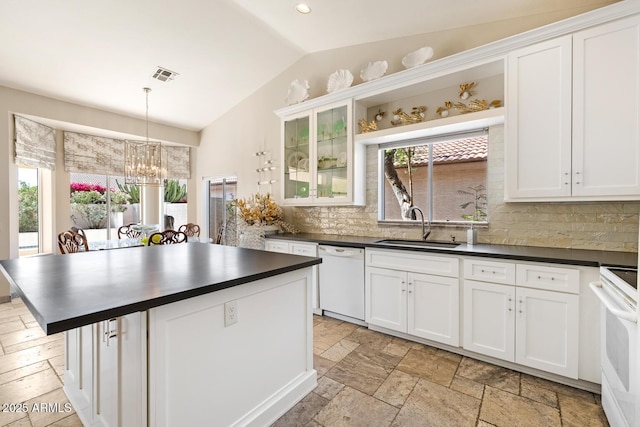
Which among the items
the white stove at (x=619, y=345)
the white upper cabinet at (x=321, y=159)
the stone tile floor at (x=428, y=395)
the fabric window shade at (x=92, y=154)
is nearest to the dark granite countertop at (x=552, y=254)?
the white stove at (x=619, y=345)

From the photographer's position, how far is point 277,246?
3.82m

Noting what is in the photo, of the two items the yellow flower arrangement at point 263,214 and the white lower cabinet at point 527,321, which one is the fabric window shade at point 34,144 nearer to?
the yellow flower arrangement at point 263,214

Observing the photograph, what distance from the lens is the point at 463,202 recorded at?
10.2ft

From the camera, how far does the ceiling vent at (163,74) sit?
4.00 m

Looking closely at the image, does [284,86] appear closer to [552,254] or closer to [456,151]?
[456,151]

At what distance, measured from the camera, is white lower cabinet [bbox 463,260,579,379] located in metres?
2.06

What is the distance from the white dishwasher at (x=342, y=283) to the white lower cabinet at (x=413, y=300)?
0.41 feet

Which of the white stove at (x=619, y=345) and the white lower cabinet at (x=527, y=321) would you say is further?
the white lower cabinet at (x=527, y=321)

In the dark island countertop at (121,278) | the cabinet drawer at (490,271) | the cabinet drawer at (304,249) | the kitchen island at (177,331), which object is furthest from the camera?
the cabinet drawer at (304,249)

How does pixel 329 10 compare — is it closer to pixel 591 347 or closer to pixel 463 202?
pixel 463 202

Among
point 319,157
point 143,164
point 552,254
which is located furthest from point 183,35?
point 552,254

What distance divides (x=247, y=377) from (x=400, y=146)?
9.28ft

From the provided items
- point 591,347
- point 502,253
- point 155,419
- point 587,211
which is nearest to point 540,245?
point 587,211

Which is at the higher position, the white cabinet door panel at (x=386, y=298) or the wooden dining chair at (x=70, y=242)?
the wooden dining chair at (x=70, y=242)
